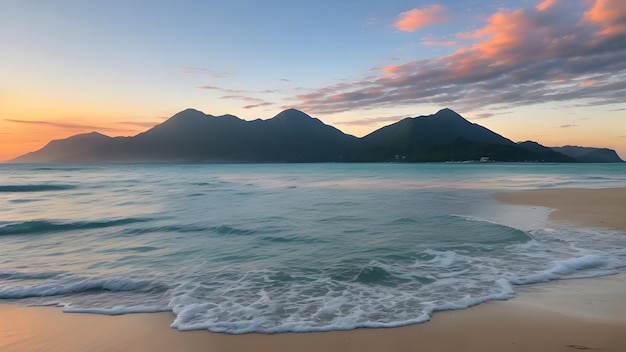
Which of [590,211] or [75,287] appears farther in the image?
[590,211]

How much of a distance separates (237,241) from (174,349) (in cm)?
660

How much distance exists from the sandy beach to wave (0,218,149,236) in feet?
30.3

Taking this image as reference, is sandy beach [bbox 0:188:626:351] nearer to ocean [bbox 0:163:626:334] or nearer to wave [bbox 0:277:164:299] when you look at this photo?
ocean [bbox 0:163:626:334]

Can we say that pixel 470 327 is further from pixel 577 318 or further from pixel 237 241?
pixel 237 241

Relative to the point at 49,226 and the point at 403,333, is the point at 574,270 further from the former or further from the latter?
the point at 49,226

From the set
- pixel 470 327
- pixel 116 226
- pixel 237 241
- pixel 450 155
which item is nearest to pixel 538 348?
pixel 470 327

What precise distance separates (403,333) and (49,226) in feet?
48.9

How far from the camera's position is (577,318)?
16.3 ft

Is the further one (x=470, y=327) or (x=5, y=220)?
(x=5, y=220)

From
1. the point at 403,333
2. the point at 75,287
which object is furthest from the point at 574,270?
the point at 75,287

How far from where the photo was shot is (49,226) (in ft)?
47.0

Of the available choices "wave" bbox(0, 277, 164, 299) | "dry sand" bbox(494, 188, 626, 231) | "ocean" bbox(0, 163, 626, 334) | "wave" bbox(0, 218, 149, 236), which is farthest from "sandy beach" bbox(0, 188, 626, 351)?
"wave" bbox(0, 218, 149, 236)

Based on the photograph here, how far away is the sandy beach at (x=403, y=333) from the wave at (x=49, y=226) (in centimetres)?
924

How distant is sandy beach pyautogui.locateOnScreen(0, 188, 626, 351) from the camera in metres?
4.41
